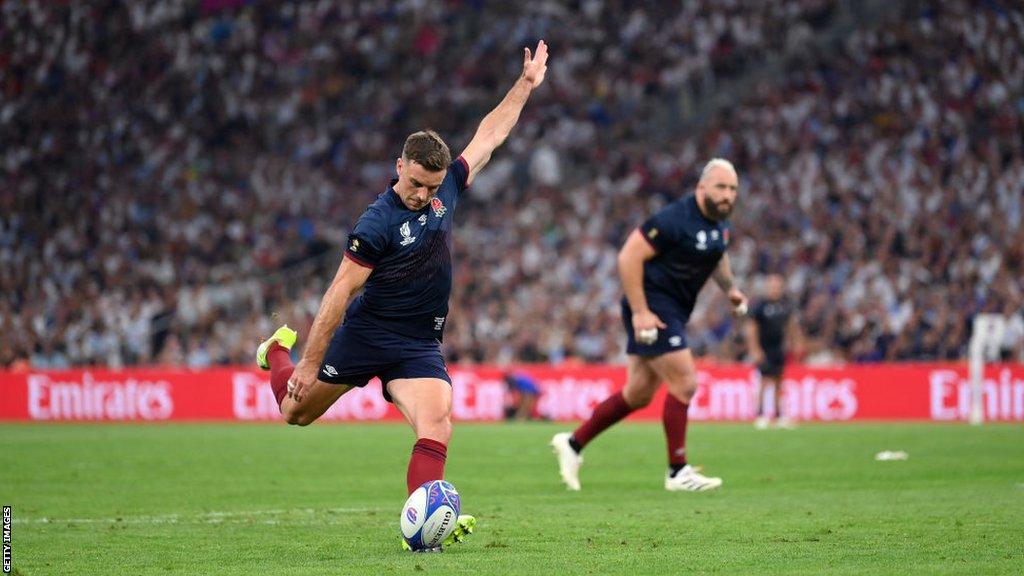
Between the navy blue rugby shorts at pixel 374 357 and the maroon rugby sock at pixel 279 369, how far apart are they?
66 centimetres

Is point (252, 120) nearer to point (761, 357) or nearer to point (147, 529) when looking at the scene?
point (761, 357)

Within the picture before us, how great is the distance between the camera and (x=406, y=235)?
26.5 feet

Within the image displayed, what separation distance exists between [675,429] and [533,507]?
6.00 ft

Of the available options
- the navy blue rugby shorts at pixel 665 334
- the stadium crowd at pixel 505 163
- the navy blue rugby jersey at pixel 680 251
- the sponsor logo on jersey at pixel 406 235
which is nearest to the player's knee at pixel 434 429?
the sponsor logo on jersey at pixel 406 235

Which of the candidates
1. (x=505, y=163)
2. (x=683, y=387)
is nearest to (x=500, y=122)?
(x=683, y=387)

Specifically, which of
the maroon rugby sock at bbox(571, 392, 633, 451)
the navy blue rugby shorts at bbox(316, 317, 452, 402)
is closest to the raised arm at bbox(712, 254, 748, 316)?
the maroon rugby sock at bbox(571, 392, 633, 451)

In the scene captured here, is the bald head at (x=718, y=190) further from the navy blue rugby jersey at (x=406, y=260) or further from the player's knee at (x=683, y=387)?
the navy blue rugby jersey at (x=406, y=260)

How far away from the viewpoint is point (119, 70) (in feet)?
121

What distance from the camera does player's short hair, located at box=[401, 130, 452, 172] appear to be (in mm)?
7910

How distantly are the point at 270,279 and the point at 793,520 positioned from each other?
23504mm

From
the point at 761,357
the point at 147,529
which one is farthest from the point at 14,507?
the point at 761,357

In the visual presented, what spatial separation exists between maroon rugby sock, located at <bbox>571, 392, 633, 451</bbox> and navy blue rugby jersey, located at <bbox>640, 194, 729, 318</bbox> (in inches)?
33.3

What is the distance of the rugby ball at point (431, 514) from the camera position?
24.8ft

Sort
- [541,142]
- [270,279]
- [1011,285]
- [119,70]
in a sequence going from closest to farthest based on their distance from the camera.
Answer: [1011,285]
[270,279]
[541,142]
[119,70]
